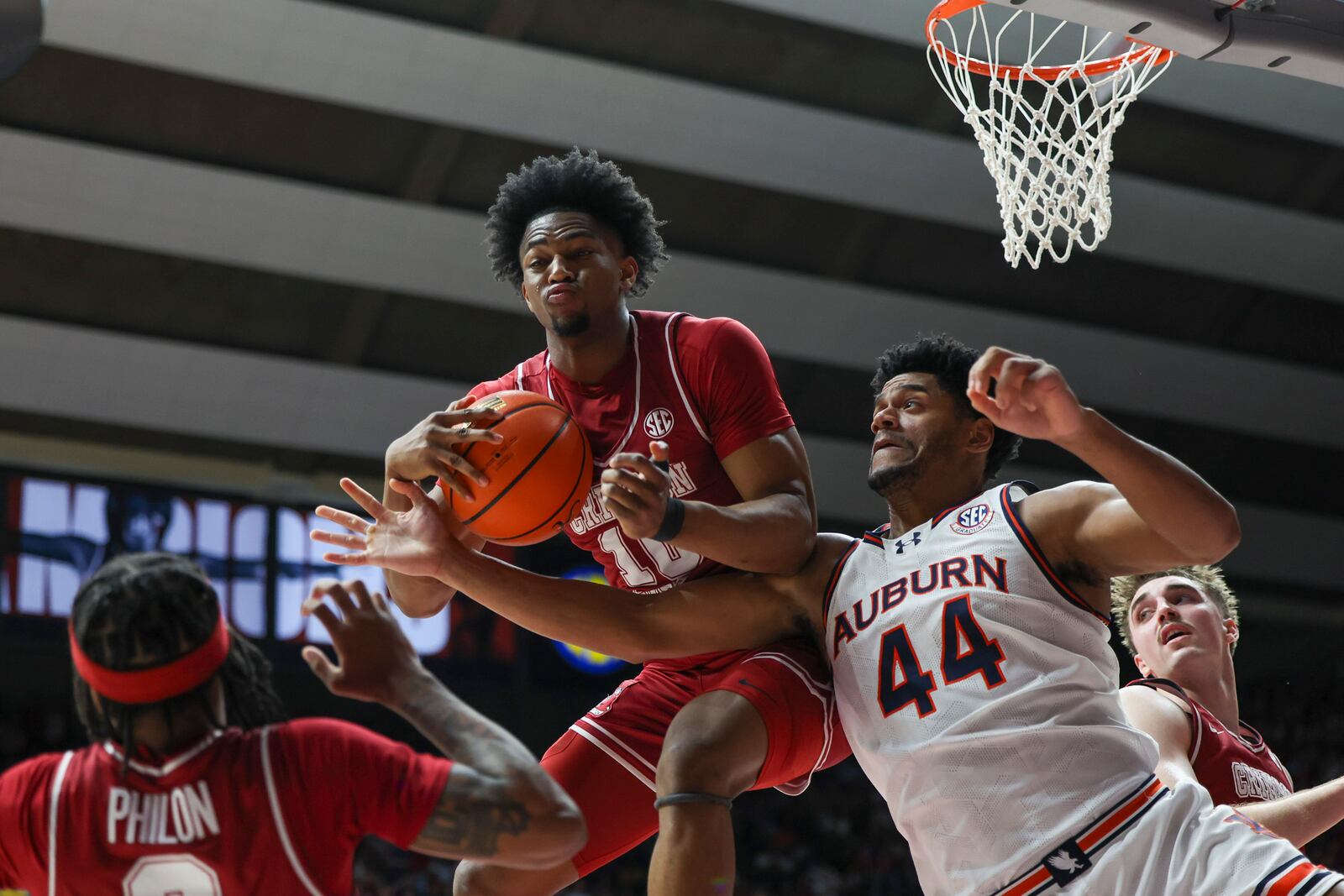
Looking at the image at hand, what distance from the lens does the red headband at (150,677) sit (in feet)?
7.87

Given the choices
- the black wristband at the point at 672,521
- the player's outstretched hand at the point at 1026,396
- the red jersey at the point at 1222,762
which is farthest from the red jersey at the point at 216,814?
the red jersey at the point at 1222,762

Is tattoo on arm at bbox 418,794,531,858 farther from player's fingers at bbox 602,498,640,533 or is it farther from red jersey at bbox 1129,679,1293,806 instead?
red jersey at bbox 1129,679,1293,806

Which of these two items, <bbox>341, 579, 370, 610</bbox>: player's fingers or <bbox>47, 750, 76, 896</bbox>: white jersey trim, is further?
<bbox>341, 579, 370, 610</bbox>: player's fingers

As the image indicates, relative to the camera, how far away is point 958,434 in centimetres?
415

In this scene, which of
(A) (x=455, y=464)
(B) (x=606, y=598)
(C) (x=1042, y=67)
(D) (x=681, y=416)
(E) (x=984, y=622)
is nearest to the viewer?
(E) (x=984, y=622)

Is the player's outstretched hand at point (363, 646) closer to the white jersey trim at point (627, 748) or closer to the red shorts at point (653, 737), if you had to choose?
the red shorts at point (653, 737)

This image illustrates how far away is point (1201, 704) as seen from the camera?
15.0ft

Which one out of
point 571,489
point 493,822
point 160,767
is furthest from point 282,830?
point 571,489

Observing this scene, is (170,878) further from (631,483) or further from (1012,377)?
(1012,377)

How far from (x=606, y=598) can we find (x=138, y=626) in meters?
1.79

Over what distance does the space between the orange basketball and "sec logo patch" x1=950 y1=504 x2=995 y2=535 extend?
1.02 metres

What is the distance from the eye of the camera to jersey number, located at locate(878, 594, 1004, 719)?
3.64 meters

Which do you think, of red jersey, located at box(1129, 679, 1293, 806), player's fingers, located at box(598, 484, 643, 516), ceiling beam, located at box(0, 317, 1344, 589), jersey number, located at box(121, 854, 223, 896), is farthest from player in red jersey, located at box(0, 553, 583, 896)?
ceiling beam, located at box(0, 317, 1344, 589)

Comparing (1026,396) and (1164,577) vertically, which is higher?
(1026,396)
